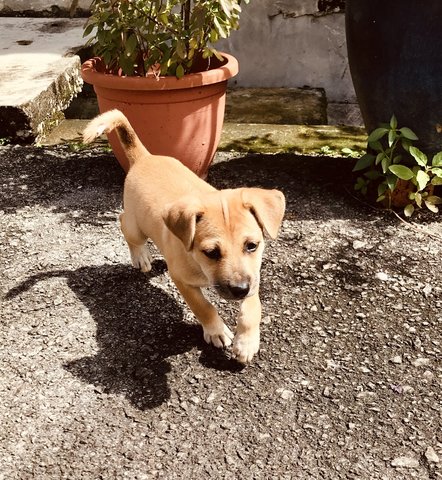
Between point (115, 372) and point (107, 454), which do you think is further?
point (115, 372)

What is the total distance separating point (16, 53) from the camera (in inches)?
240

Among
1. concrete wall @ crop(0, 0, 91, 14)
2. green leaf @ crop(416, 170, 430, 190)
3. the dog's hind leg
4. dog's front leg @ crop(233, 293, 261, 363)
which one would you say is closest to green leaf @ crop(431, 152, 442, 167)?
green leaf @ crop(416, 170, 430, 190)

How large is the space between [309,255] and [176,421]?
146 cm

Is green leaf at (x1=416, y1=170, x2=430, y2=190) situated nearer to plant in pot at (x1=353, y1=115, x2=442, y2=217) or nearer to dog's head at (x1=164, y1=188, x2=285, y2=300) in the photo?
plant in pot at (x1=353, y1=115, x2=442, y2=217)

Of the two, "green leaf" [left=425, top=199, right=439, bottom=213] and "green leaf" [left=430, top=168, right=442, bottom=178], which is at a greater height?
"green leaf" [left=430, top=168, right=442, bottom=178]

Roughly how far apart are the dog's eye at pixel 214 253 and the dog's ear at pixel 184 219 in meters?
0.08

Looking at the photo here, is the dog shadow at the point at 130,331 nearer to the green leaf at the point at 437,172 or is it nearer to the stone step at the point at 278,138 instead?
the green leaf at the point at 437,172

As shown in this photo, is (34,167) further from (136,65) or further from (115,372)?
(115,372)

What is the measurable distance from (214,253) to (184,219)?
18cm

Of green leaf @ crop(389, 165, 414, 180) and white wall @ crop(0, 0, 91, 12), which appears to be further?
white wall @ crop(0, 0, 91, 12)

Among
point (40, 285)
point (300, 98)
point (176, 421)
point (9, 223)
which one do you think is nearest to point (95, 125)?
point (40, 285)

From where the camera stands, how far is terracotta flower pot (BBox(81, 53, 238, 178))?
412 cm

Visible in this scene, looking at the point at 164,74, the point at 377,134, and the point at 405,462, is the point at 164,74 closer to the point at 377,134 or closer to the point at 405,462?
the point at 377,134

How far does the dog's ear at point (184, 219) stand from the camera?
257cm
